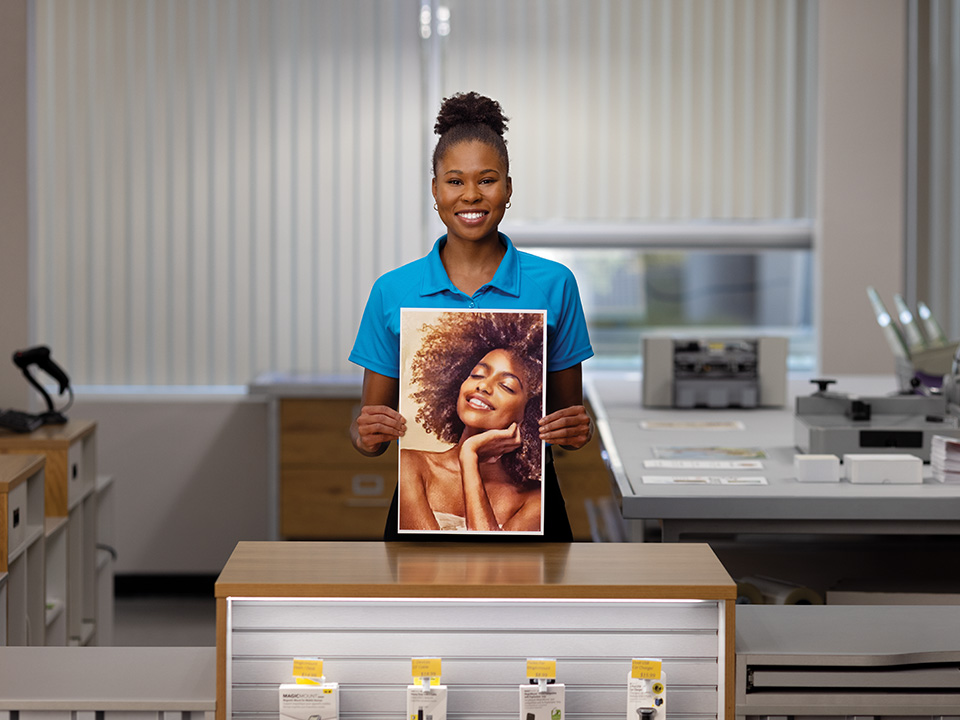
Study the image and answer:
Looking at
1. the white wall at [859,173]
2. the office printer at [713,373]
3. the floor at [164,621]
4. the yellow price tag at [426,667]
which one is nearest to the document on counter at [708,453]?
the office printer at [713,373]

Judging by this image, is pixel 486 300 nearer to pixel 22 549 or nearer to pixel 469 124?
pixel 469 124

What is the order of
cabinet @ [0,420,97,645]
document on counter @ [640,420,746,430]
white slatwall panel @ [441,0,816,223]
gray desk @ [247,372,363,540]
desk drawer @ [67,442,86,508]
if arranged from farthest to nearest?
white slatwall panel @ [441,0,816,223] < gray desk @ [247,372,363,540] < document on counter @ [640,420,746,430] < desk drawer @ [67,442,86,508] < cabinet @ [0,420,97,645]

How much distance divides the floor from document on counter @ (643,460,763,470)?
6.92 ft

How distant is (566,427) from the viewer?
1637 mm

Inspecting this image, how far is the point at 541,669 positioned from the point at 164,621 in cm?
332

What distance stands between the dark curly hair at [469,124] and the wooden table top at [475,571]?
631mm

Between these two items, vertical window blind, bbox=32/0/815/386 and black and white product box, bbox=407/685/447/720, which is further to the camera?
vertical window blind, bbox=32/0/815/386

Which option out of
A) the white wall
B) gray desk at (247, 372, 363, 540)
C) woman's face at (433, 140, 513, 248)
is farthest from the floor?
the white wall

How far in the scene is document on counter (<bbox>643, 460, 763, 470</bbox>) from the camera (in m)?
2.65

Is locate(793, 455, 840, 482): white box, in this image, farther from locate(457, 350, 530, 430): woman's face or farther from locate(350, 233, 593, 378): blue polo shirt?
locate(457, 350, 530, 430): woman's face

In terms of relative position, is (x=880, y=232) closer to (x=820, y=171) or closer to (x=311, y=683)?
(x=820, y=171)

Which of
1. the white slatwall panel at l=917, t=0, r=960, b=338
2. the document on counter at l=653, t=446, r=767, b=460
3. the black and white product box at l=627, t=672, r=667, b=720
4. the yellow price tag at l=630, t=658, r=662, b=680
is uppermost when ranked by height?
the white slatwall panel at l=917, t=0, r=960, b=338

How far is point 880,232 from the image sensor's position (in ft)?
15.9

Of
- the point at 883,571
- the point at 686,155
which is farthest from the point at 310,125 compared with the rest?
the point at 883,571
